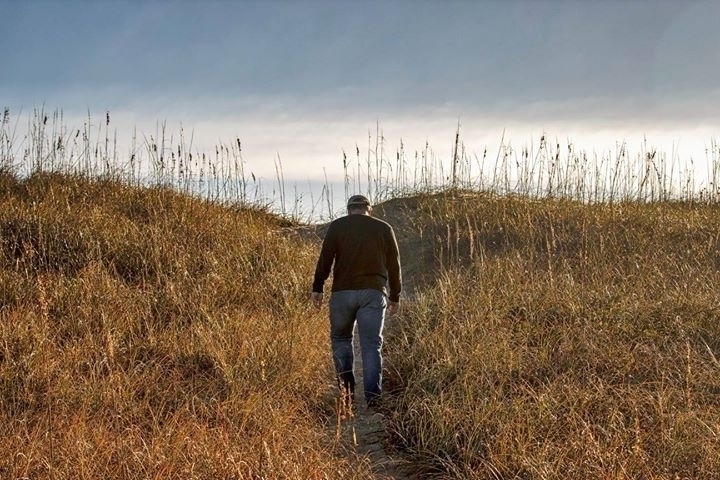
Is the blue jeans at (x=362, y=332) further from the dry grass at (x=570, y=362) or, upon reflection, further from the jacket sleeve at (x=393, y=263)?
the dry grass at (x=570, y=362)

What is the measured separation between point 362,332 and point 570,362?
6.00ft

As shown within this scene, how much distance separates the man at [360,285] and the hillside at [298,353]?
293 mm

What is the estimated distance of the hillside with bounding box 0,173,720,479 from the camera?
4.21 meters

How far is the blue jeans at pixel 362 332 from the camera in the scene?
575 cm

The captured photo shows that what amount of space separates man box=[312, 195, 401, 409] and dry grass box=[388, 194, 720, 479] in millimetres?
412

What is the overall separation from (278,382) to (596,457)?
2.63 metres

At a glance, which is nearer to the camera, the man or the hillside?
the hillside

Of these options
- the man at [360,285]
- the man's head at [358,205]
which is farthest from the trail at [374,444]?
the man's head at [358,205]

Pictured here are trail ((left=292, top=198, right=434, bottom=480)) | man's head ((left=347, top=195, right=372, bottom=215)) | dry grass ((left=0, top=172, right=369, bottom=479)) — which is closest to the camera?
dry grass ((left=0, top=172, right=369, bottom=479))

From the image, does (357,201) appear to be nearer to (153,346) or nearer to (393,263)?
(393,263)

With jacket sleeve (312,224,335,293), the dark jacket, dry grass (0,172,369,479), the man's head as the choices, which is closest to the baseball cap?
the man's head

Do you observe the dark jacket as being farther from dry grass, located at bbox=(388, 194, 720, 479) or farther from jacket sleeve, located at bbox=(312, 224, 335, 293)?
dry grass, located at bbox=(388, 194, 720, 479)

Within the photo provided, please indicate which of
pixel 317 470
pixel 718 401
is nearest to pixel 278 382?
pixel 317 470

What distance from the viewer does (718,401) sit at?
526 centimetres
